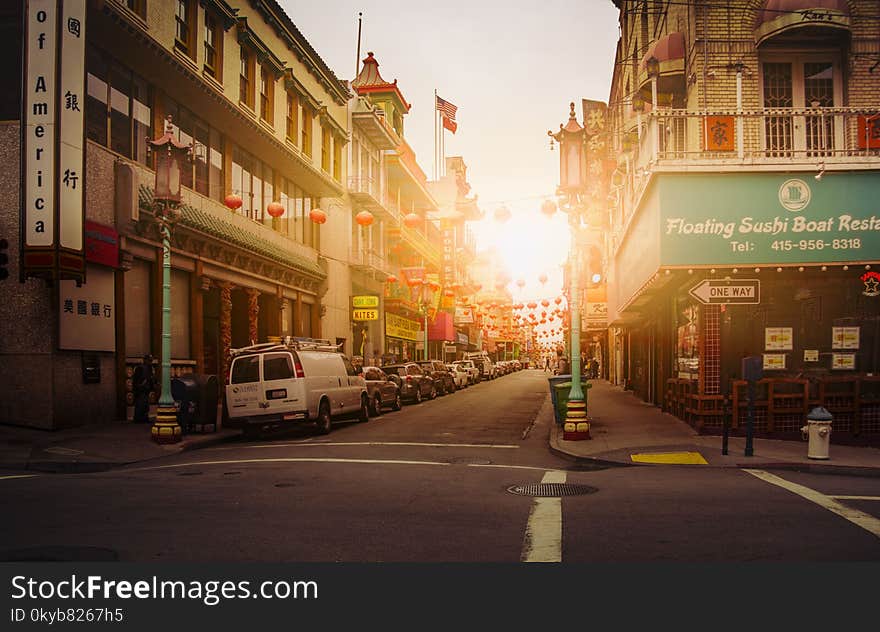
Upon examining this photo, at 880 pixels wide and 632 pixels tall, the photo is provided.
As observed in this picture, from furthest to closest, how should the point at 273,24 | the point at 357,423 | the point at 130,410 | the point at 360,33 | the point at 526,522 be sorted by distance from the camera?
the point at 360,33 → the point at 273,24 → the point at 357,423 → the point at 130,410 → the point at 526,522

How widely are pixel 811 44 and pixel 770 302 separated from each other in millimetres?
5989

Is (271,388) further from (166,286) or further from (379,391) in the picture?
(379,391)

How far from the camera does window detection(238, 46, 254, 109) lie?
27.5m

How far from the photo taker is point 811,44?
1789 centimetres

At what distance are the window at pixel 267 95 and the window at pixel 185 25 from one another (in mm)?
5239

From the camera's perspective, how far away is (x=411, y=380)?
31.6 m

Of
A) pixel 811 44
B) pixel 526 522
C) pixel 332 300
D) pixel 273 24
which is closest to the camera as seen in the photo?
pixel 526 522

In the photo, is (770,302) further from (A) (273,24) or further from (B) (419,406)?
(A) (273,24)

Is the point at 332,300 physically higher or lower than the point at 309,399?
higher

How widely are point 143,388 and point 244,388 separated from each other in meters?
2.98

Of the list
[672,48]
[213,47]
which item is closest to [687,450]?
[672,48]

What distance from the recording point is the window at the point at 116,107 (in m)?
19.3

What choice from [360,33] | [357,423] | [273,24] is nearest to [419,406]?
[357,423]

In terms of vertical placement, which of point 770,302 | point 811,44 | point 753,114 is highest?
point 811,44
